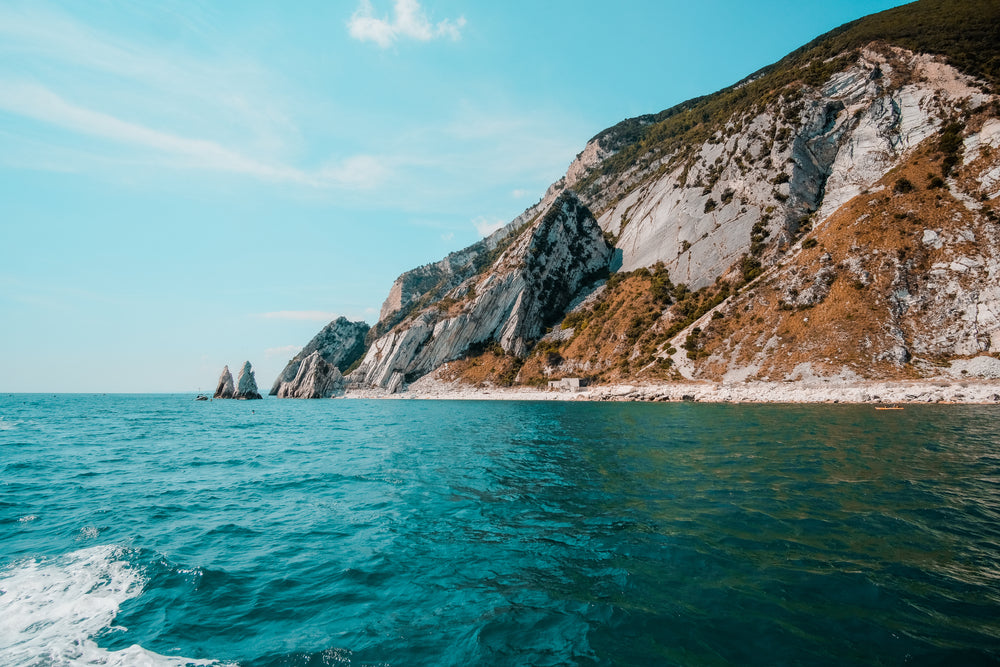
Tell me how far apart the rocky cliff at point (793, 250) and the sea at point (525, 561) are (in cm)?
4057

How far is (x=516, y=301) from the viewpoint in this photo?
122312 mm

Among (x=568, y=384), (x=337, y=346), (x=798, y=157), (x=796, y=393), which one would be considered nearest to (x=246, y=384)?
(x=337, y=346)

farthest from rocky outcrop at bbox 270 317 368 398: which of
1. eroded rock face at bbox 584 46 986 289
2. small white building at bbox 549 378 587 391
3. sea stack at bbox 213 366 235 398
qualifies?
eroded rock face at bbox 584 46 986 289

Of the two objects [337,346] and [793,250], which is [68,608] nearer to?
[793,250]

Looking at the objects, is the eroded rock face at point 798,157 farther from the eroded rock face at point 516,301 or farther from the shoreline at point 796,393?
the shoreline at point 796,393

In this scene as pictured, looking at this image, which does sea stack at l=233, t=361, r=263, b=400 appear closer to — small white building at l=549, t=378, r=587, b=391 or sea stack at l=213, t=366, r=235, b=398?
sea stack at l=213, t=366, r=235, b=398

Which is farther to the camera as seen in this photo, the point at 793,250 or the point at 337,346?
the point at 337,346

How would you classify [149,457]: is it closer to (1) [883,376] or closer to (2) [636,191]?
(1) [883,376]

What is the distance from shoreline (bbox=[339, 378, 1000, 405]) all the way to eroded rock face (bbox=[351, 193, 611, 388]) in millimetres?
31408

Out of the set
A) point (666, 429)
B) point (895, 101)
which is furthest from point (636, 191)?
point (666, 429)

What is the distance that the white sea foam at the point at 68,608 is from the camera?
7.11m

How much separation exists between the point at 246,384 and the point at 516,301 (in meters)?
98.9

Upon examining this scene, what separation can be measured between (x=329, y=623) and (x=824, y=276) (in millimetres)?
75828

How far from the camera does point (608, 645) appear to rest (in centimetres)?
685
